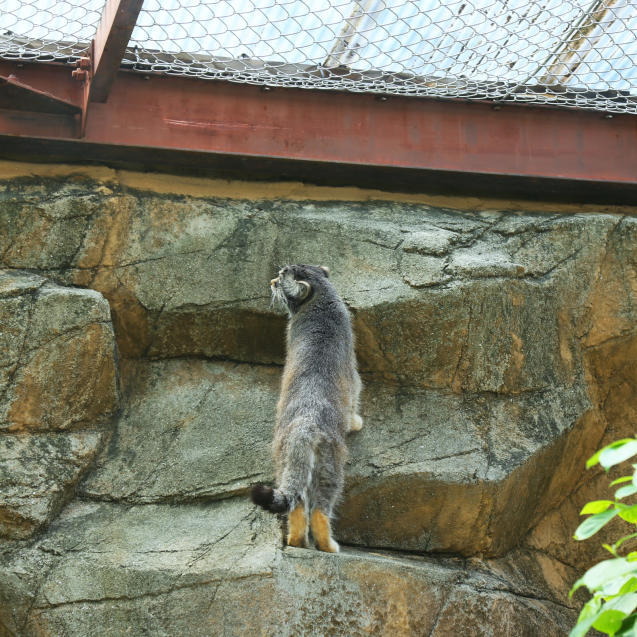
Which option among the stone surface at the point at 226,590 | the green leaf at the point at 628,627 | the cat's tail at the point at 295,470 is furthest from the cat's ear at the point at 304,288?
the green leaf at the point at 628,627

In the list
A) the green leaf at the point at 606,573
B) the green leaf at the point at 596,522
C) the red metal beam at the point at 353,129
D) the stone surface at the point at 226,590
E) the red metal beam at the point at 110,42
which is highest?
the red metal beam at the point at 110,42

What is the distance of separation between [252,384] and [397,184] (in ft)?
6.87

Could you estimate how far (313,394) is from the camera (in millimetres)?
5230

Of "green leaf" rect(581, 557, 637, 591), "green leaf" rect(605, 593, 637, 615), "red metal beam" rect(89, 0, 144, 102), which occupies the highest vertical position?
"red metal beam" rect(89, 0, 144, 102)

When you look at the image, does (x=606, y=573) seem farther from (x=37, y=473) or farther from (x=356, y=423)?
(x=37, y=473)

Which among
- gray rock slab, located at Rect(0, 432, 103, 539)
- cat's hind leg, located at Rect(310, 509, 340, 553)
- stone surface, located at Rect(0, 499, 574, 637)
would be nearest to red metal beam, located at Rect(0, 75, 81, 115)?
gray rock slab, located at Rect(0, 432, 103, 539)

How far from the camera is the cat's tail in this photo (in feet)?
15.1

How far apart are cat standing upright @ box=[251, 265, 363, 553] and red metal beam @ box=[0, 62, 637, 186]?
116 centimetres

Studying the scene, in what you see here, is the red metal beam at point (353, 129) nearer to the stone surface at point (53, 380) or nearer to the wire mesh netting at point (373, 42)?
the wire mesh netting at point (373, 42)

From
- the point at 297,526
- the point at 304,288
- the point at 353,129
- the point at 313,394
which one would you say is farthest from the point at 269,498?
the point at 353,129

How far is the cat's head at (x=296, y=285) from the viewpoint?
601cm

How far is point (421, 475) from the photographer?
5.58 m

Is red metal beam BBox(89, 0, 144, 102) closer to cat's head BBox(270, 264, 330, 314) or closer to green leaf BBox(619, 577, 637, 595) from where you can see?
cat's head BBox(270, 264, 330, 314)

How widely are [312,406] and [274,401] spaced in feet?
3.40
